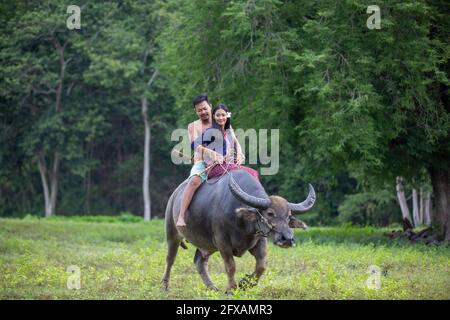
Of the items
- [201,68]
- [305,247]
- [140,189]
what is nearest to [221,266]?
[305,247]

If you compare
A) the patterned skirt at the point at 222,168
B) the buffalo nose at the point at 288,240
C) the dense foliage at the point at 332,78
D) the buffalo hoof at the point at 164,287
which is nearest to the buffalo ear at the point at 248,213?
the buffalo nose at the point at 288,240

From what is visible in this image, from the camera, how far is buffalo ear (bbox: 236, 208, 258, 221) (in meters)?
10.9

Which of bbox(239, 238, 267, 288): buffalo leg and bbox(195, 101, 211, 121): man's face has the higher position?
bbox(195, 101, 211, 121): man's face

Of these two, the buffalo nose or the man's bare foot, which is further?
the man's bare foot

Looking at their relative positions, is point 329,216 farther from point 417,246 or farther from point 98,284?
point 98,284

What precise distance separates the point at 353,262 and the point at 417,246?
5285 mm

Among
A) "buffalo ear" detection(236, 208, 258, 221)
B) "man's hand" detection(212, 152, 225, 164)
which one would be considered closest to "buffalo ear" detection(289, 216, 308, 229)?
"buffalo ear" detection(236, 208, 258, 221)

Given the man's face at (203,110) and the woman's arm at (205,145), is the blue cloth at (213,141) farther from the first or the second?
the man's face at (203,110)

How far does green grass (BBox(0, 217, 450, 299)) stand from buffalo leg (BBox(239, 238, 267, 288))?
199mm

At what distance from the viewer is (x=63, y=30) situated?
40.7 meters
